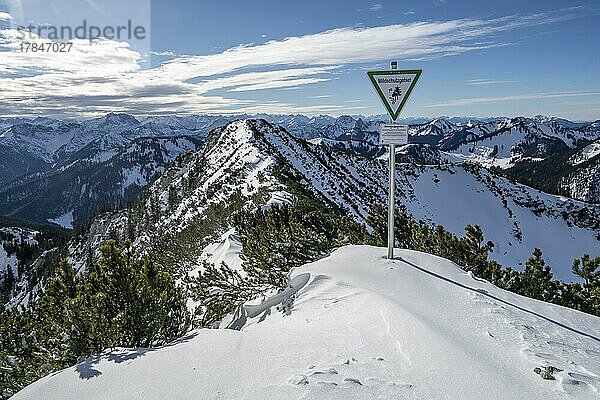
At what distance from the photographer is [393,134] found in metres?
9.18

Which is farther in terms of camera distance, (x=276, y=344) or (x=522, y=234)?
(x=522, y=234)

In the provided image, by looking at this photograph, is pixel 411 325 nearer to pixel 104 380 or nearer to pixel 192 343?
pixel 192 343

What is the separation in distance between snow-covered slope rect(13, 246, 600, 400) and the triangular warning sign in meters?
4.13

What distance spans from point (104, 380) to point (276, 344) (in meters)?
2.31

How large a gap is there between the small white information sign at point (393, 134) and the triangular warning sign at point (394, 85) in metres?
0.42

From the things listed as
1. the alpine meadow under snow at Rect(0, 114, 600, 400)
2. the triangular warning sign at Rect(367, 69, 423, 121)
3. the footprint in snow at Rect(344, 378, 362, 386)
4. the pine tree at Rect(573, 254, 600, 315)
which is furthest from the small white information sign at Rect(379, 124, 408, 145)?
the pine tree at Rect(573, 254, 600, 315)

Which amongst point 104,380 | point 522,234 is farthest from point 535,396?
point 522,234

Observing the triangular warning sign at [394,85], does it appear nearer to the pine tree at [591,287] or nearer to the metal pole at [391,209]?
the metal pole at [391,209]

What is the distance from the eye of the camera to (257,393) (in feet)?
14.5

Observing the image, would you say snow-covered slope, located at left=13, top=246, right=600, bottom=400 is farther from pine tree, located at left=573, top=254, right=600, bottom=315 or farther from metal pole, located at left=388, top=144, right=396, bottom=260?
pine tree, located at left=573, top=254, right=600, bottom=315

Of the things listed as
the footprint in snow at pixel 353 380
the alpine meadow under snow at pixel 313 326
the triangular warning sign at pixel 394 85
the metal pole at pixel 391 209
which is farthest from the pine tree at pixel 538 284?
the footprint in snow at pixel 353 380

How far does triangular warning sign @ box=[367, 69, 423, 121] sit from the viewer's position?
357 inches

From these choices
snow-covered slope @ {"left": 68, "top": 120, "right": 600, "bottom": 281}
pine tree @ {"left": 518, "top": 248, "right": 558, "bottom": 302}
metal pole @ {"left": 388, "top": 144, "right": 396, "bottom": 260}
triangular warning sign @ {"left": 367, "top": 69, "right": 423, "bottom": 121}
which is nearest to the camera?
triangular warning sign @ {"left": 367, "top": 69, "right": 423, "bottom": 121}

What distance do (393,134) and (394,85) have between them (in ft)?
3.74
